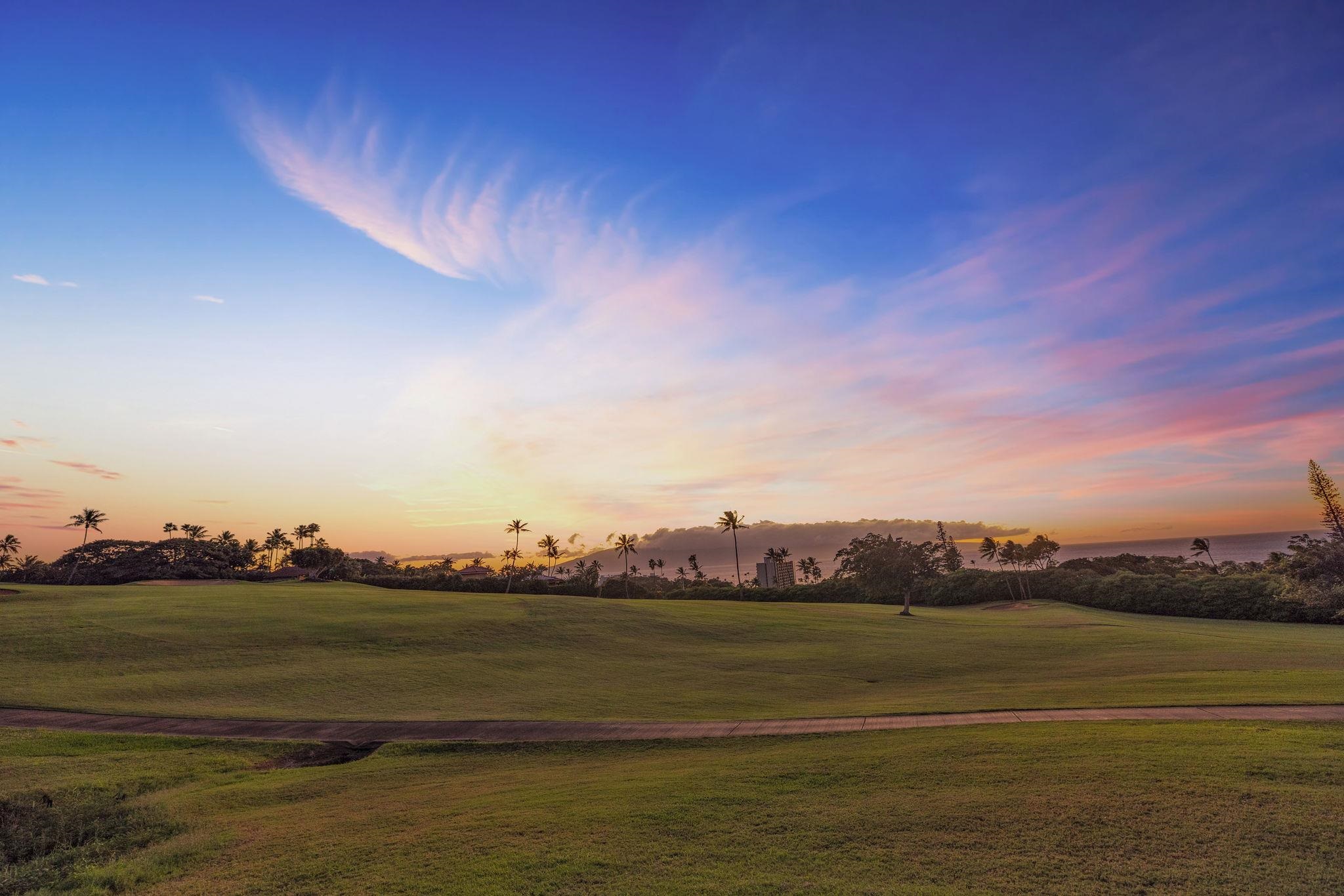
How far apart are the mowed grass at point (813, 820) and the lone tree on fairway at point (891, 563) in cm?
6157

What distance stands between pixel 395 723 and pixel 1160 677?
104 ft

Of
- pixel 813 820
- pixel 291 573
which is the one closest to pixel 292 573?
pixel 291 573

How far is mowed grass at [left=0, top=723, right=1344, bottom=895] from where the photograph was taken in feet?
30.3

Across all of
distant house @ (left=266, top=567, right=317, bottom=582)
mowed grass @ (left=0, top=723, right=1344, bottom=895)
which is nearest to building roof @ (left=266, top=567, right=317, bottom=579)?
distant house @ (left=266, top=567, right=317, bottom=582)

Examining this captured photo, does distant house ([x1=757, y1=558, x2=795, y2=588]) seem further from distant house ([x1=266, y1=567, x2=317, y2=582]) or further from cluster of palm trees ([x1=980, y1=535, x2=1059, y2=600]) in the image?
distant house ([x1=266, y1=567, x2=317, y2=582])

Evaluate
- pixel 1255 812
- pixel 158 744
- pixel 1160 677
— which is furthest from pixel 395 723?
pixel 1160 677

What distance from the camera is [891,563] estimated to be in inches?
3036

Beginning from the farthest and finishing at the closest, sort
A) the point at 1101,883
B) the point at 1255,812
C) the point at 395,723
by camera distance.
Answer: the point at 395,723, the point at 1255,812, the point at 1101,883

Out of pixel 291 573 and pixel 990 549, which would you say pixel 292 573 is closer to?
pixel 291 573

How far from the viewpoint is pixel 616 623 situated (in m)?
49.3

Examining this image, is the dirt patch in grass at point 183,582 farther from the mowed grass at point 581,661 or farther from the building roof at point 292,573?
the mowed grass at point 581,661

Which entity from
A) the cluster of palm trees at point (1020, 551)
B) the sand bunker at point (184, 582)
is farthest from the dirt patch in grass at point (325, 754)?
the cluster of palm trees at point (1020, 551)

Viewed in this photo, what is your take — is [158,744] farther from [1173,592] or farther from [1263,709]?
[1173,592]

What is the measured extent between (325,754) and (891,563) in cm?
6822
